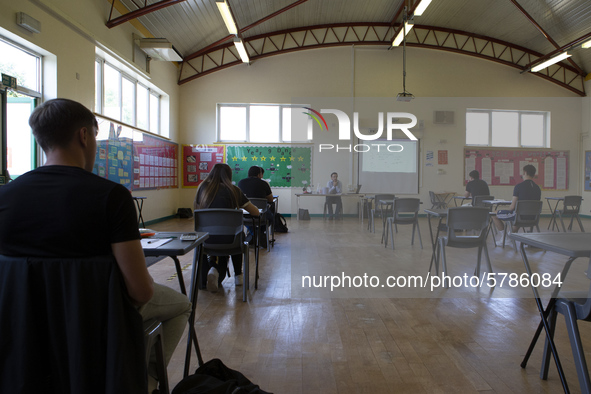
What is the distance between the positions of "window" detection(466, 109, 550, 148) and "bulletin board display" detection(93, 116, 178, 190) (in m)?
7.18

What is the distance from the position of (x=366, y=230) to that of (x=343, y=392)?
4.87 m

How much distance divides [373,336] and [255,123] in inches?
324

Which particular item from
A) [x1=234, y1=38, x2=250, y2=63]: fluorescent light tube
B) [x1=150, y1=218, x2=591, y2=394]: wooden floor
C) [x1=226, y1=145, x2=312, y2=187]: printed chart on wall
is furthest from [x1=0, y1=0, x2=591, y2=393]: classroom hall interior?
[x1=234, y1=38, x2=250, y2=63]: fluorescent light tube

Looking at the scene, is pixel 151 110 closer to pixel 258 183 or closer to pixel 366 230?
pixel 258 183

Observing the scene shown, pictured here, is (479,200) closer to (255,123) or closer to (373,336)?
→ (373,336)

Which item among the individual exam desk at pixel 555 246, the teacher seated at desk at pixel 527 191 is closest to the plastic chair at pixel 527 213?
the teacher seated at desk at pixel 527 191

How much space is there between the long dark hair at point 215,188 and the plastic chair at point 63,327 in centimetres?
222

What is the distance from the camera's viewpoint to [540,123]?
964 centimetres

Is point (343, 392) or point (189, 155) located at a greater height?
point (189, 155)

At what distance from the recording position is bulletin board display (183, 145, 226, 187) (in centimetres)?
980

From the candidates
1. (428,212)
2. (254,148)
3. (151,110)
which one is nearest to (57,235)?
(428,212)

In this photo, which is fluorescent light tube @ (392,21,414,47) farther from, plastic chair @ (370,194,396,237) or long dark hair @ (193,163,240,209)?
long dark hair @ (193,163,240,209)

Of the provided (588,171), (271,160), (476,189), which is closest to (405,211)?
(476,189)

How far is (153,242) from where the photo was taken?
1.71 meters
